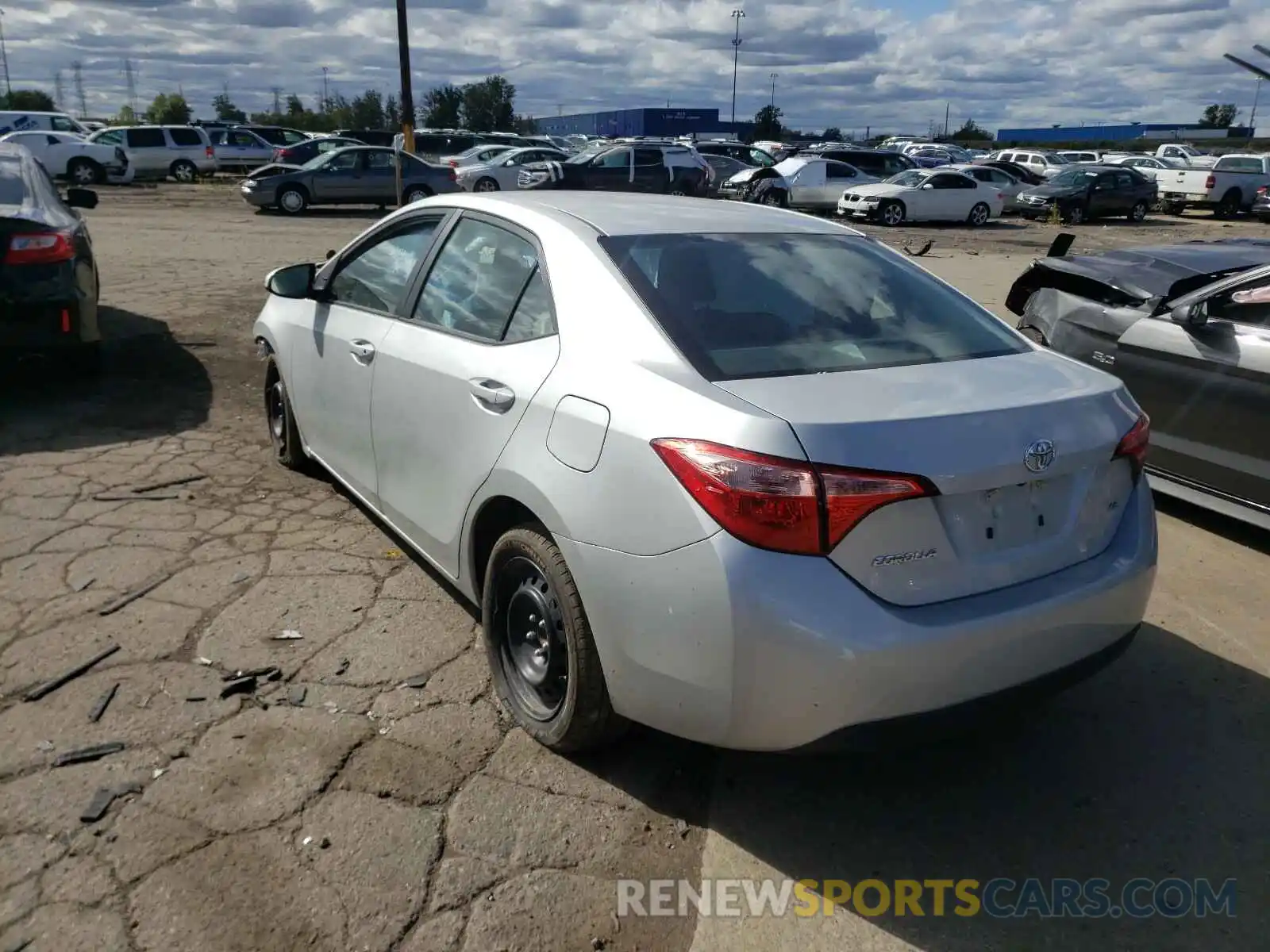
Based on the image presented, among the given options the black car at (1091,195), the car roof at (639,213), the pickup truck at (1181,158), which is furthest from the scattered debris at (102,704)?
the pickup truck at (1181,158)

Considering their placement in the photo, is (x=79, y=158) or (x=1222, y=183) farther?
(x=1222, y=183)

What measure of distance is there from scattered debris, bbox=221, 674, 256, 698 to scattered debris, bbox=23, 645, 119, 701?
0.52 metres

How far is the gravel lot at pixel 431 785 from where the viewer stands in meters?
2.42

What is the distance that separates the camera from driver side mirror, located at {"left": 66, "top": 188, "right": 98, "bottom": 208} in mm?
7727

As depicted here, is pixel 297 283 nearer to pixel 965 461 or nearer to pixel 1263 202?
pixel 965 461

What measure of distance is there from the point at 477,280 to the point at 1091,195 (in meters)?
29.0

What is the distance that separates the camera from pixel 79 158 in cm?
2898

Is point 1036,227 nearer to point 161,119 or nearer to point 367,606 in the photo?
point 367,606

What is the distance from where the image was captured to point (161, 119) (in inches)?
2662

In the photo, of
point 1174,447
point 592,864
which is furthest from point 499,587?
point 1174,447

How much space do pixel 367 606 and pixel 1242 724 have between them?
3217 millimetres

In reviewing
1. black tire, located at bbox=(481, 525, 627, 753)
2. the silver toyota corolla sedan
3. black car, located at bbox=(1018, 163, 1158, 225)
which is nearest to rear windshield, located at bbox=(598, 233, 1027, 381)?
the silver toyota corolla sedan

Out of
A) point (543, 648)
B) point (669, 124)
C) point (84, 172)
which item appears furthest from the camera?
point (669, 124)

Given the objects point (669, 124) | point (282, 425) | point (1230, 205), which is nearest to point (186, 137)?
point (282, 425)
